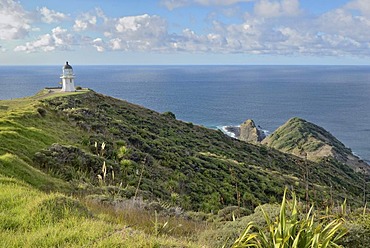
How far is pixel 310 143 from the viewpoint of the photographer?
3056 inches

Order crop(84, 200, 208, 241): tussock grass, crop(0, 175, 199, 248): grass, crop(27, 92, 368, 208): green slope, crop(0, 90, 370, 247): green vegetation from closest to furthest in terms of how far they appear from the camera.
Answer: crop(0, 175, 199, 248): grass, crop(0, 90, 370, 247): green vegetation, crop(84, 200, 208, 241): tussock grass, crop(27, 92, 368, 208): green slope

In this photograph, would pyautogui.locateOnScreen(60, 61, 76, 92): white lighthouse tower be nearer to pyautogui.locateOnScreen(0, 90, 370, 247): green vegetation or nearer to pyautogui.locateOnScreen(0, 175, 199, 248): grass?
pyautogui.locateOnScreen(0, 90, 370, 247): green vegetation

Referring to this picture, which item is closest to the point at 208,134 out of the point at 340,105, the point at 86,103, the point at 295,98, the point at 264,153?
the point at 264,153

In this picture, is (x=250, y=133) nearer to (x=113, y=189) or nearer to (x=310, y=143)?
(x=310, y=143)

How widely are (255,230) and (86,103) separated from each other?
34315 mm

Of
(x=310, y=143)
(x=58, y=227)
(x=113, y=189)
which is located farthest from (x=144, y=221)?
(x=310, y=143)

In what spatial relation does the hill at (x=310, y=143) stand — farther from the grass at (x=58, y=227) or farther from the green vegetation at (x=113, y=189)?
the grass at (x=58, y=227)

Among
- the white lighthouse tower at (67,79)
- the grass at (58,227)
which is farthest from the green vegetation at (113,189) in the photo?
the white lighthouse tower at (67,79)

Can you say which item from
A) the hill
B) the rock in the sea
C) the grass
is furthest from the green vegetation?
the rock in the sea

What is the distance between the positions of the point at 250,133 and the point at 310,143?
1786 centimetres

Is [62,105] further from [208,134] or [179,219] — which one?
[179,219]

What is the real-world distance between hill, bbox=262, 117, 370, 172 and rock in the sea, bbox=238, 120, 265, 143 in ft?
10.7

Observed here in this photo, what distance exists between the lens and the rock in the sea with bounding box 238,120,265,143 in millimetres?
89863

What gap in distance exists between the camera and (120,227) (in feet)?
18.3
